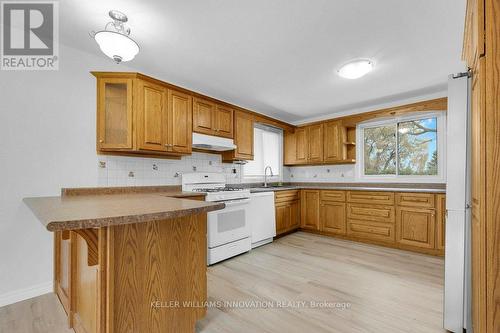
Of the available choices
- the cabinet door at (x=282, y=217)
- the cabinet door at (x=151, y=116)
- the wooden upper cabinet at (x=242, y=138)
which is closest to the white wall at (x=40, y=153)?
the cabinet door at (x=151, y=116)

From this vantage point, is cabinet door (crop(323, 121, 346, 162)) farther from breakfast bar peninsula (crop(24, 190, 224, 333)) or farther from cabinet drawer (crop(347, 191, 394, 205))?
breakfast bar peninsula (crop(24, 190, 224, 333))

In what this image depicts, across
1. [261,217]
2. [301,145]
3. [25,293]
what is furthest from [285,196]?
[25,293]

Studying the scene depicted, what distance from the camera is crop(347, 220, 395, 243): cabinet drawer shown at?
341cm

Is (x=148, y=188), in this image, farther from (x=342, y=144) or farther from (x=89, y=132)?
(x=342, y=144)

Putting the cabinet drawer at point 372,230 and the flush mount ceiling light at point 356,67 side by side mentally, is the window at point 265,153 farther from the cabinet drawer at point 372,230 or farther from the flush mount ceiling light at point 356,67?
the flush mount ceiling light at point 356,67

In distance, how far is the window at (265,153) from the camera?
4.44 metres

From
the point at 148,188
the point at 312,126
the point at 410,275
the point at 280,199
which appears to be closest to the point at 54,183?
the point at 148,188

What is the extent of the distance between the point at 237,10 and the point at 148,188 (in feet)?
7.05

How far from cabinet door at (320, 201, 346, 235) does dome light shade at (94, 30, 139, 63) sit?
3.67m

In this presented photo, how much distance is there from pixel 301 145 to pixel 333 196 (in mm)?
1297

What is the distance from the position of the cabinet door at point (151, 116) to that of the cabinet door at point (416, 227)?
3.49 m

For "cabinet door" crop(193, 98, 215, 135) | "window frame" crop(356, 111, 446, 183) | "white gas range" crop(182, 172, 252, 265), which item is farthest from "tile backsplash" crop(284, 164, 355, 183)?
"cabinet door" crop(193, 98, 215, 135)

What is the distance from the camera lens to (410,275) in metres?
2.46

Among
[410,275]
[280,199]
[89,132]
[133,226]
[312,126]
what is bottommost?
[410,275]
